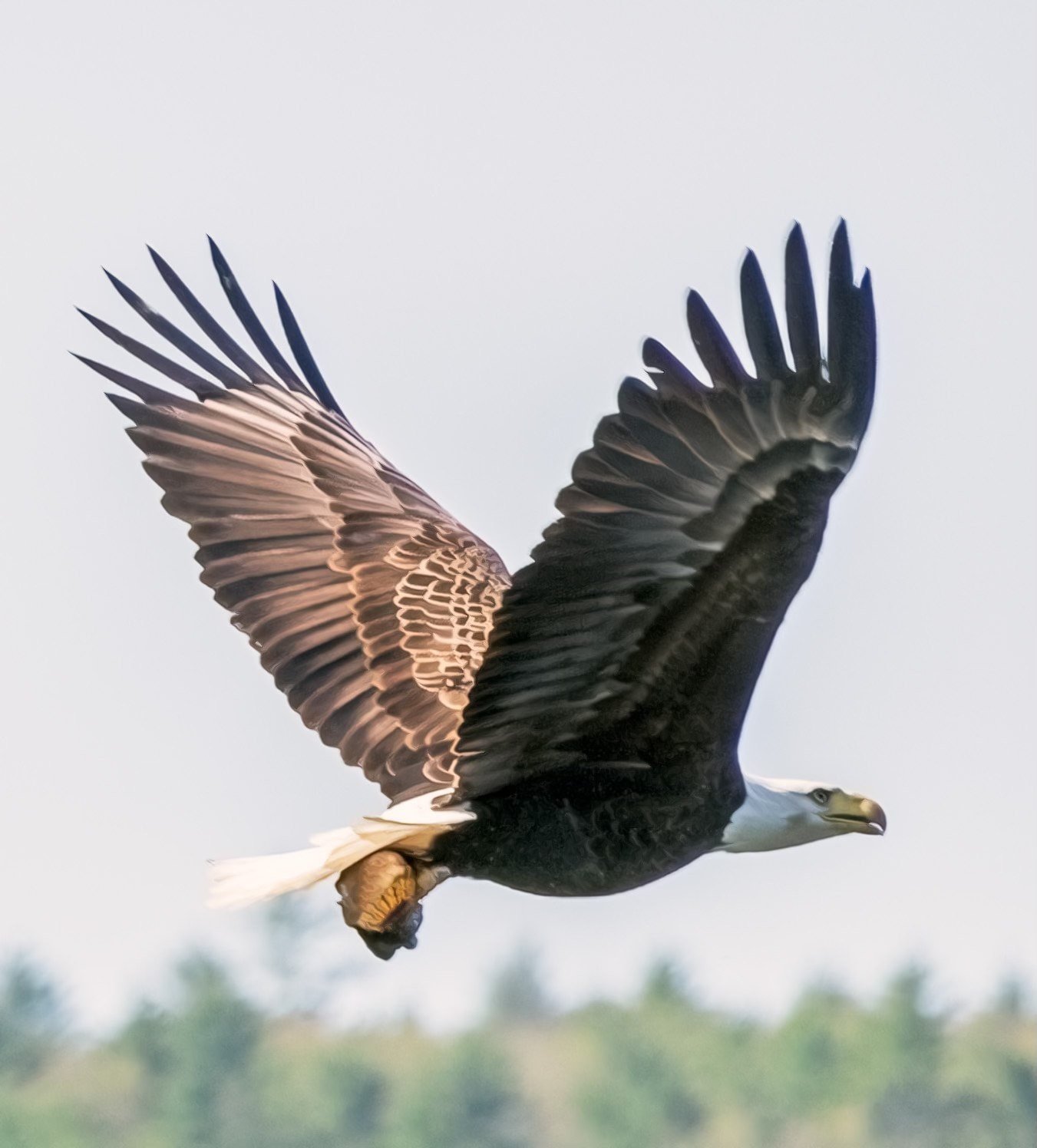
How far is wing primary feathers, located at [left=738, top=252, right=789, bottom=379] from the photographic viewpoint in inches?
232

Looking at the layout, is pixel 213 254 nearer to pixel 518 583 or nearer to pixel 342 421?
pixel 342 421

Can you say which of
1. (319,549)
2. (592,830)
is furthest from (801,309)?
(319,549)

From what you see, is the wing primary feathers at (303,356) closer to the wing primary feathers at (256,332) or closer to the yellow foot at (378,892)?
the wing primary feathers at (256,332)

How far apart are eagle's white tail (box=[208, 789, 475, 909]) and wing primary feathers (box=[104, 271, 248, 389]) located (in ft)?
6.24

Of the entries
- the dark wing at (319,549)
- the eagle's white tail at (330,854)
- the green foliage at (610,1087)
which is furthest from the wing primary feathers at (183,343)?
the green foliage at (610,1087)

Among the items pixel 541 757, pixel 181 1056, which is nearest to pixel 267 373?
pixel 541 757

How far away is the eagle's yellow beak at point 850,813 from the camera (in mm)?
6953

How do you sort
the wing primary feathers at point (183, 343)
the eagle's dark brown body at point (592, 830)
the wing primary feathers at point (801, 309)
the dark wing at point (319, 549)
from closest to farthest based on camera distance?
the wing primary feathers at point (801, 309) → the eagle's dark brown body at point (592, 830) → the dark wing at point (319, 549) → the wing primary feathers at point (183, 343)

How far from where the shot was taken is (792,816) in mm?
6879

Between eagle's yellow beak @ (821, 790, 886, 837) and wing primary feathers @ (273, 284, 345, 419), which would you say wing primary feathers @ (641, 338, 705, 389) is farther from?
wing primary feathers @ (273, 284, 345, 419)

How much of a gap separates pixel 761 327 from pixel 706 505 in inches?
14.9

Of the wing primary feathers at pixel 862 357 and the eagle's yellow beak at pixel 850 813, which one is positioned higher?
the wing primary feathers at pixel 862 357

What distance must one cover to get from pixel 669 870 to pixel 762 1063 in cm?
4095

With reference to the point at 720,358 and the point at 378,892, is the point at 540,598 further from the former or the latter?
the point at 378,892
